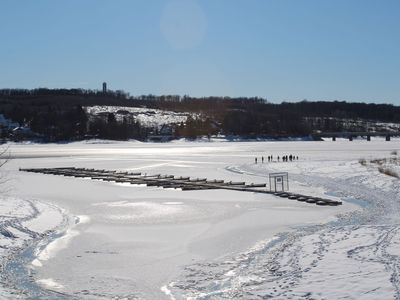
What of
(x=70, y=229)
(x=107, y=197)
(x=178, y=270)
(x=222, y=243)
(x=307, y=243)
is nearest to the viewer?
(x=178, y=270)

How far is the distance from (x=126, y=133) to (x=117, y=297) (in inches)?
6210

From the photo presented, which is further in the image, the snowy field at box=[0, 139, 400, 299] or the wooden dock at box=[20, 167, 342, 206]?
the wooden dock at box=[20, 167, 342, 206]

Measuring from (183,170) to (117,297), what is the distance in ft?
129

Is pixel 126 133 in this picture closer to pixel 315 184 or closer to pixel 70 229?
pixel 315 184

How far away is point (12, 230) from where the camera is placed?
17875mm

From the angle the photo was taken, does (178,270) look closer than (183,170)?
Yes

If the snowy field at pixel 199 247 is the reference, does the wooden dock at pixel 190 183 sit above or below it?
below

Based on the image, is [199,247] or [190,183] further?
[190,183]

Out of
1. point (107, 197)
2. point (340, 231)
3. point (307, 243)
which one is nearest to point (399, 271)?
point (307, 243)

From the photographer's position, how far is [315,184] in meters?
36.1

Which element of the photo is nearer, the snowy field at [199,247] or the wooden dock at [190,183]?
the snowy field at [199,247]

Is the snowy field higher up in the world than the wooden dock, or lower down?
higher up

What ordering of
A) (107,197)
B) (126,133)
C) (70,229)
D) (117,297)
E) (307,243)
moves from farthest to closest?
(126,133) < (107,197) < (70,229) < (307,243) < (117,297)

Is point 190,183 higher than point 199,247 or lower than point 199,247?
lower
